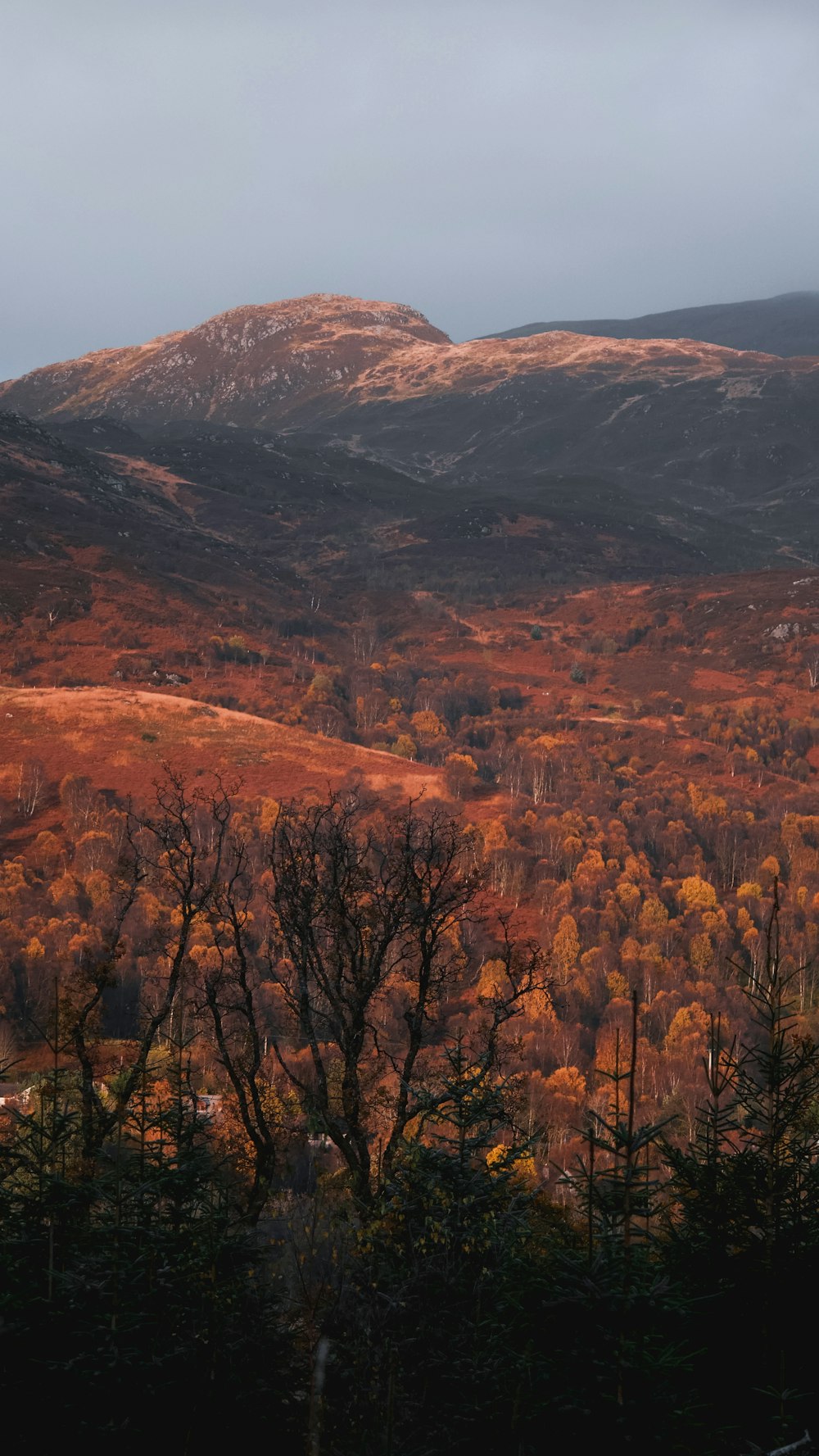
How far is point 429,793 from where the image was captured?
103 meters

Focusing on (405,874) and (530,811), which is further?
(530,811)

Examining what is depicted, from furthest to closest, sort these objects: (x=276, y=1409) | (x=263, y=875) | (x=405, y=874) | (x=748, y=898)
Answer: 1. (x=748, y=898)
2. (x=263, y=875)
3. (x=405, y=874)
4. (x=276, y=1409)

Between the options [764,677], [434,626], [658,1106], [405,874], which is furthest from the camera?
[434,626]

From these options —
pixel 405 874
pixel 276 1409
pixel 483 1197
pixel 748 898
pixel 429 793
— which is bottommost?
pixel 748 898

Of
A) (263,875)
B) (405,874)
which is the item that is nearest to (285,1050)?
(263,875)

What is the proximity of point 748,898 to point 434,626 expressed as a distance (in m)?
98.3

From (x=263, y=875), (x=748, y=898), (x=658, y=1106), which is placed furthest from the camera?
(x=748, y=898)

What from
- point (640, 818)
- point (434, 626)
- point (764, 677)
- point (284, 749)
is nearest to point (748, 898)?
point (640, 818)

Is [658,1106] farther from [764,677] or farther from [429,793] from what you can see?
[764,677]

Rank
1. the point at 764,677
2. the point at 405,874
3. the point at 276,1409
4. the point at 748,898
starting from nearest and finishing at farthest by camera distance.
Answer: the point at 276,1409
the point at 405,874
the point at 748,898
the point at 764,677

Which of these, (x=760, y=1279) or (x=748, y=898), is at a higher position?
(x=760, y=1279)

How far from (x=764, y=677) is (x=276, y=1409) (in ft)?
487

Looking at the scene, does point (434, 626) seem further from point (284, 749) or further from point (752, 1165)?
point (752, 1165)

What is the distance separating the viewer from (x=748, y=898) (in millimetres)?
89312
